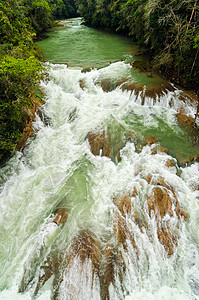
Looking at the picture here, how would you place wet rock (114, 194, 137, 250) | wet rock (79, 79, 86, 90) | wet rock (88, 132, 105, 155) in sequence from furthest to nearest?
wet rock (79, 79, 86, 90)
wet rock (88, 132, 105, 155)
wet rock (114, 194, 137, 250)

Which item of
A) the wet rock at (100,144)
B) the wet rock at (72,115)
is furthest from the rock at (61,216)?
the wet rock at (72,115)

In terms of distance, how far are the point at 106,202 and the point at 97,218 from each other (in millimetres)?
561

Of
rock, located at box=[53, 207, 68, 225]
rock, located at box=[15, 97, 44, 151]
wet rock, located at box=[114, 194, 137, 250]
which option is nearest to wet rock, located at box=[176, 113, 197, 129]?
wet rock, located at box=[114, 194, 137, 250]

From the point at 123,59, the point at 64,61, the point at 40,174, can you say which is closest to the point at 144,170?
the point at 40,174

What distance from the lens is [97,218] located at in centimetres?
463

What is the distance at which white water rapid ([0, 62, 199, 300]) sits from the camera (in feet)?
12.1

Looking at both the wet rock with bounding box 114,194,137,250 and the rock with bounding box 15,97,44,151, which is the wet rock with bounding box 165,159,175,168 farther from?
the rock with bounding box 15,97,44,151

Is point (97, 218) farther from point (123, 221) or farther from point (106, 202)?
point (123, 221)

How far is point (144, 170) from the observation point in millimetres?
5500

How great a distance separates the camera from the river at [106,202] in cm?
372

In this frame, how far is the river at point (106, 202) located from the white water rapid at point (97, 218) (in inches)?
1.0

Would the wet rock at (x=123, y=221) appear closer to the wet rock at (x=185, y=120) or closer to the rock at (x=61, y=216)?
the rock at (x=61, y=216)

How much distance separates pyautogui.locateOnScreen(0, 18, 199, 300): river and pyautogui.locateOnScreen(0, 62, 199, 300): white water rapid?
24 mm

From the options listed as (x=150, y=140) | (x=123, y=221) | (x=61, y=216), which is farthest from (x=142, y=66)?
(x=61, y=216)
